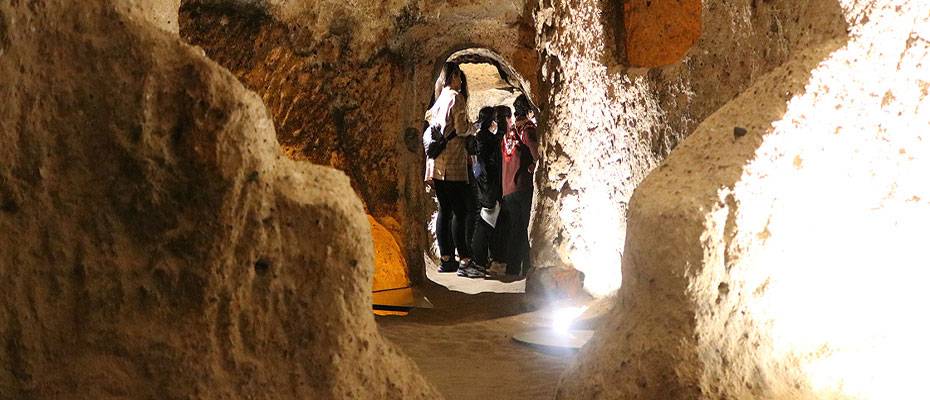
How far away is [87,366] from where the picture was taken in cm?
191

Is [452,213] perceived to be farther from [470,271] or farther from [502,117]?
[502,117]

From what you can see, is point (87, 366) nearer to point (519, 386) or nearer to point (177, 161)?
point (177, 161)

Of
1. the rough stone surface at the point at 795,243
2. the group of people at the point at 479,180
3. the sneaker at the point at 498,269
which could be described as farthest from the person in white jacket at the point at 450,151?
the rough stone surface at the point at 795,243

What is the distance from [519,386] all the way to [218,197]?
164cm

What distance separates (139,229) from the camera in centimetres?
197

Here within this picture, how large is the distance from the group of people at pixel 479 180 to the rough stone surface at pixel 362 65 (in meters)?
0.27

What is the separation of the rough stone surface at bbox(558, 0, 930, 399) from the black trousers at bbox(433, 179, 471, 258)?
4026 mm

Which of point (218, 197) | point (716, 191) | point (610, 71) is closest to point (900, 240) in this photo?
point (716, 191)

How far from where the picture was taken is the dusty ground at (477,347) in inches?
128

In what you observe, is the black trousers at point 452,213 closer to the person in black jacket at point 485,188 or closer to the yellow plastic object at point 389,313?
the person in black jacket at point 485,188

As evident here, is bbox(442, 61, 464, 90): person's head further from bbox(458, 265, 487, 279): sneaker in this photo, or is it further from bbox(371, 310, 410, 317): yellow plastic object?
bbox(371, 310, 410, 317): yellow plastic object

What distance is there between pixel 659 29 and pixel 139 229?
10.5 feet

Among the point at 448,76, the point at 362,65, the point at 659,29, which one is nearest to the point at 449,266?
the point at 448,76

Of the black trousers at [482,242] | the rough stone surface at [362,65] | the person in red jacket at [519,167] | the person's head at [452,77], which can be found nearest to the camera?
the rough stone surface at [362,65]
